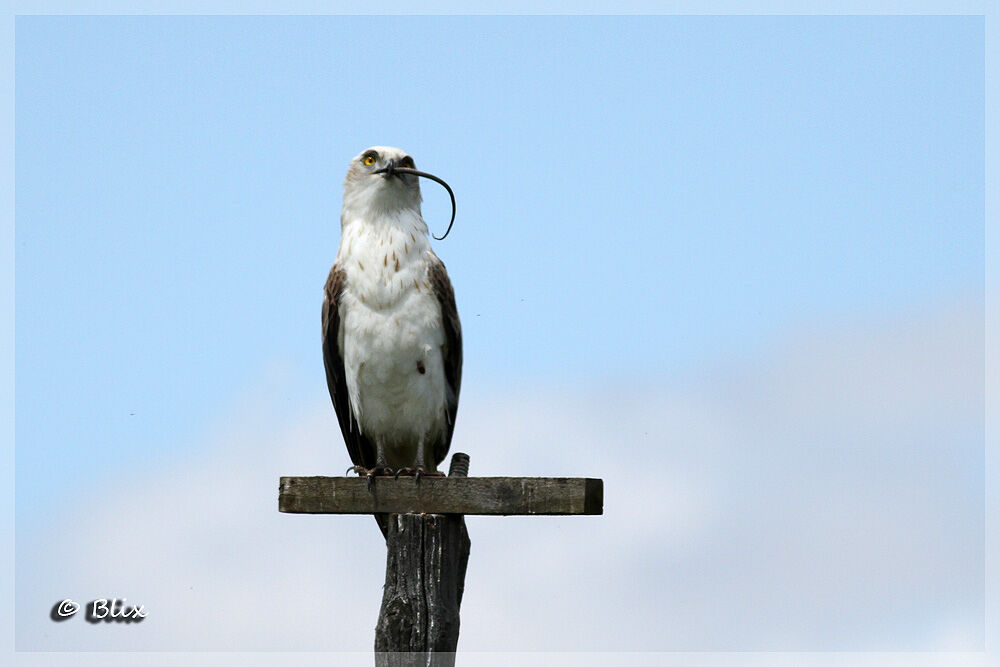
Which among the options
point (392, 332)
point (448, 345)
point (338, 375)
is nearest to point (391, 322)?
point (392, 332)

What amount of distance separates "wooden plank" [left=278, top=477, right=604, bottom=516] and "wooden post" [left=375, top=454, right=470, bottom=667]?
0.11m

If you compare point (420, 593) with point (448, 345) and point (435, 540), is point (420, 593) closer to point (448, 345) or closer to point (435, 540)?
point (435, 540)

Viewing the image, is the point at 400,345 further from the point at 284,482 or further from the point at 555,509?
the point at 555,509

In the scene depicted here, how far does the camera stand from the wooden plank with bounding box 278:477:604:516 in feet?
21.4

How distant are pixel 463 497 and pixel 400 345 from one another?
58.5 inches


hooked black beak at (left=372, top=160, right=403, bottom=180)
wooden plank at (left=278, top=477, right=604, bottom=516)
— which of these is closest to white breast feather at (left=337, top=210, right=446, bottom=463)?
hooked black beak at (left=372, top=160, right=403, bottom=180)

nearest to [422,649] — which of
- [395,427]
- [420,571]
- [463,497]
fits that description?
[420,571]

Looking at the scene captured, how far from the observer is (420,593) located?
6.67 m

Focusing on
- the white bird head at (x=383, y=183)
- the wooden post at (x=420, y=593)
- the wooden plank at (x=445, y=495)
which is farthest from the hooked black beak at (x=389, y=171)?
the wooden post at (x=420, y=593)

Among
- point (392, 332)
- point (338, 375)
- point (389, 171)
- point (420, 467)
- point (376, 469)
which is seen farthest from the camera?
point (338, 375)

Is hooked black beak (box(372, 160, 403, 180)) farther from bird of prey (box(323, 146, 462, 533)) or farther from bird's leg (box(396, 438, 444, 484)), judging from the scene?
bird's leg (box(396, 438, 444, 484))

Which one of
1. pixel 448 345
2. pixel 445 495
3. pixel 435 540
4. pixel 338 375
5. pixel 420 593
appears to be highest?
pixel 448 345

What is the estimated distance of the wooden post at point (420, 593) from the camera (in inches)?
260

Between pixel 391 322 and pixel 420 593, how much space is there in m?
1.91
